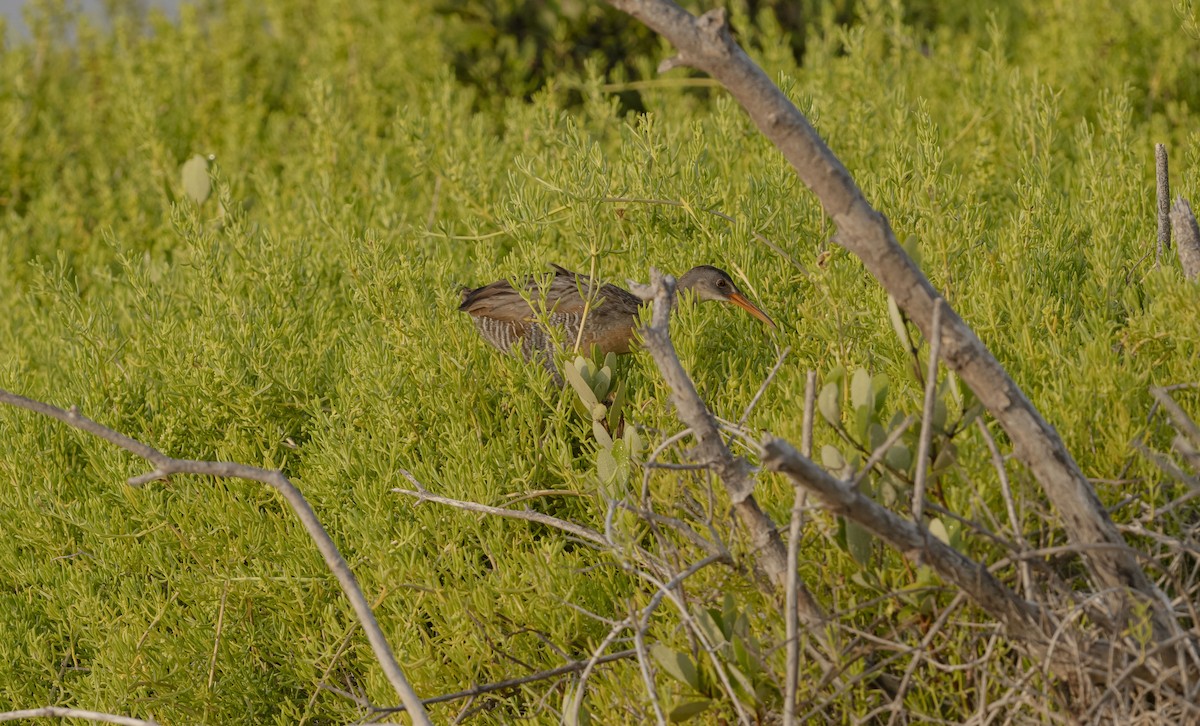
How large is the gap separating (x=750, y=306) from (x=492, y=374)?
779 millimetres

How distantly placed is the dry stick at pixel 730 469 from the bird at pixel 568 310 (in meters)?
1.33

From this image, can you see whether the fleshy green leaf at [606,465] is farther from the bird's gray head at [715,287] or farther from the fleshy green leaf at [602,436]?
the bird's gray head at [715,287]

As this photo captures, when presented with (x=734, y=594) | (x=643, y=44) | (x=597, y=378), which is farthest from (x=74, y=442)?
(x=643, y=44)

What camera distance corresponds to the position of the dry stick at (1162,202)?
138 inches

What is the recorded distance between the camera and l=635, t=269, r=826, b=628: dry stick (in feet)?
8.61

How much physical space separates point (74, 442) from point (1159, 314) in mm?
3206

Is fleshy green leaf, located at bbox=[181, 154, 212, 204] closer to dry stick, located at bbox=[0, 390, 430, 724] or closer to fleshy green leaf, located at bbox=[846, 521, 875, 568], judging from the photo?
dry stick, located at bbox=[0, 390, 430, 724]

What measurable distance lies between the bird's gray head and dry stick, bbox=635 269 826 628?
1.23 m

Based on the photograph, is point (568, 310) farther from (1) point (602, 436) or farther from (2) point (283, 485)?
(2) point (283, 485)

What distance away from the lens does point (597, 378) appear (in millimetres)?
3459

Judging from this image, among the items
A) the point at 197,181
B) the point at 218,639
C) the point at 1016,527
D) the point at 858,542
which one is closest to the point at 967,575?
the point at 1016,527

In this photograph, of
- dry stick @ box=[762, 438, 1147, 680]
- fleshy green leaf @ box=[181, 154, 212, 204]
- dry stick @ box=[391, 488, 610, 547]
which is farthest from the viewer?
fleshy green leaf @ box=[181, 154, 212, 204]

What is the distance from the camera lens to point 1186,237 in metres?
3.21

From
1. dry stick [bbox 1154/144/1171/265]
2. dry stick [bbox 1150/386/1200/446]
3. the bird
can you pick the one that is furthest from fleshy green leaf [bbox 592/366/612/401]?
dry stick [bbox 1154/144/1171/265]
